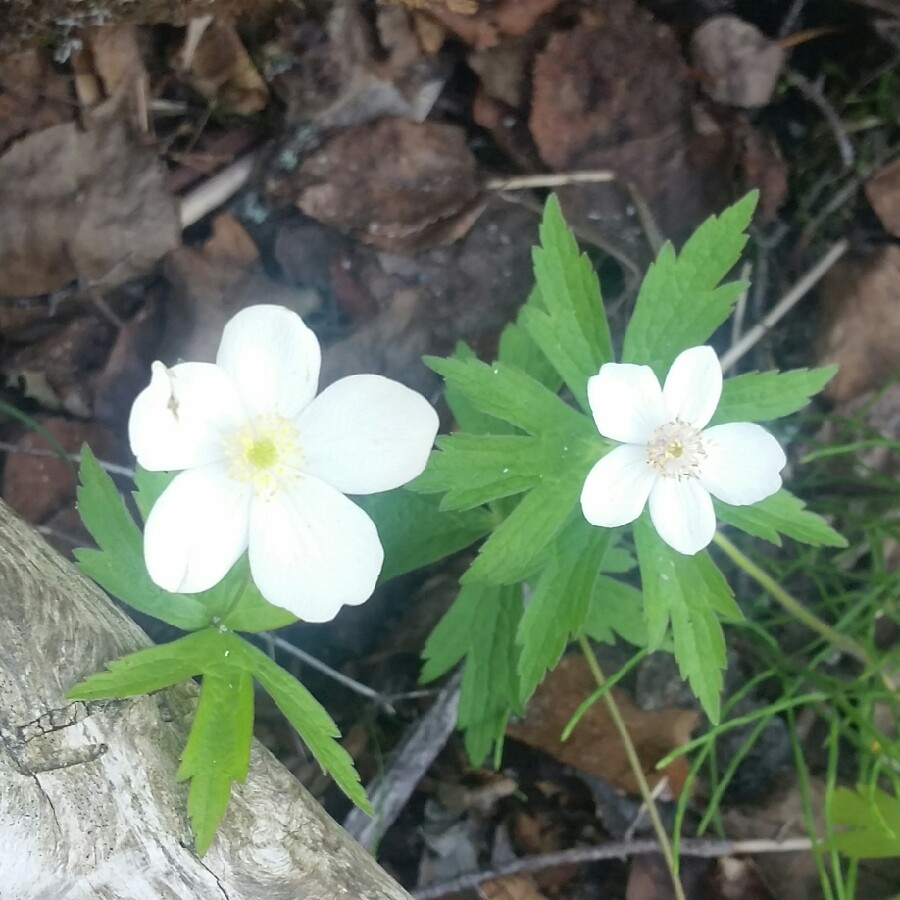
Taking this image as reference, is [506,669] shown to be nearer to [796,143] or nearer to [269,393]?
[269,393]

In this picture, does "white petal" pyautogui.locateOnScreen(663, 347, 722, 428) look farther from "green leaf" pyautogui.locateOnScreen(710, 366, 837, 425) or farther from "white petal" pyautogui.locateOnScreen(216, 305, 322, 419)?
"white petal" pyautogui.locateOnScreen(216, 305, 322, 419)

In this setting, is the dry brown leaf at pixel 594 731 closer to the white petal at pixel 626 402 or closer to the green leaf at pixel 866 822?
the green leaf at pixel 866 822

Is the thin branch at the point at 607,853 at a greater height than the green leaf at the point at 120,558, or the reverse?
the green leaf at the point at 120,558

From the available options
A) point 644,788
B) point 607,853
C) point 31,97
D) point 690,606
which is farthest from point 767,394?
point 31,97

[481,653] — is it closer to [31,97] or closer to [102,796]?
[102,796]

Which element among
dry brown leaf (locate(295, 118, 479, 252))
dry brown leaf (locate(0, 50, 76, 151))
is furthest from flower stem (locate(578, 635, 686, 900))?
dry brown leaf (locate(0, 50, 76, 151))

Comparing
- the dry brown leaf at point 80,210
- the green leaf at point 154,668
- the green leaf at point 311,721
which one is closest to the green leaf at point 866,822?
the green leaf at point 311,721
